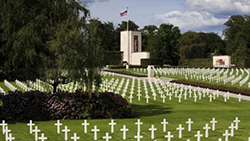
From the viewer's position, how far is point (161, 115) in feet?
52.9

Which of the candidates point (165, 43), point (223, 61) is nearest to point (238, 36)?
point (165, 43)

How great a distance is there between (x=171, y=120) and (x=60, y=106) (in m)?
4.50

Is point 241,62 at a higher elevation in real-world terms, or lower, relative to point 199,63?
higher

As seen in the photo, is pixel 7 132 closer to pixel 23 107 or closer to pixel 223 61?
pixel 23 107

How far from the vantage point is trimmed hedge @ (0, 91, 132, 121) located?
14.1 metres

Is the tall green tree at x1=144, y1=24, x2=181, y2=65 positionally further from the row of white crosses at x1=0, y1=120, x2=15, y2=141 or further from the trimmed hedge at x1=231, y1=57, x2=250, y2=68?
the row of white crosses at x1=0, y1=120, x2=15, y2=141

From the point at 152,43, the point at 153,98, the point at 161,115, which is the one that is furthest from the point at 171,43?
the point at 161,115

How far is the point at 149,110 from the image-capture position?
17.5m

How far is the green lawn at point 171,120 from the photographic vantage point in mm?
10938

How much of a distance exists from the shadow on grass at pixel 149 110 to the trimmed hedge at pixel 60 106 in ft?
4.05

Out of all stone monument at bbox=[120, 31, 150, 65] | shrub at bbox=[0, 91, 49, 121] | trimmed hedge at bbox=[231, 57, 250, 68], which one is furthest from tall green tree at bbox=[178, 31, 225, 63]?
shrub at bbox=[0, 91, 49, 121]

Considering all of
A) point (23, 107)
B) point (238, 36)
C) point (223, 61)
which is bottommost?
point (23, 107)

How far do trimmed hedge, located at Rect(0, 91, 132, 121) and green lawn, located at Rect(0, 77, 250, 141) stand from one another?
0.61 m

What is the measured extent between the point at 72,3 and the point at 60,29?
175 cm
